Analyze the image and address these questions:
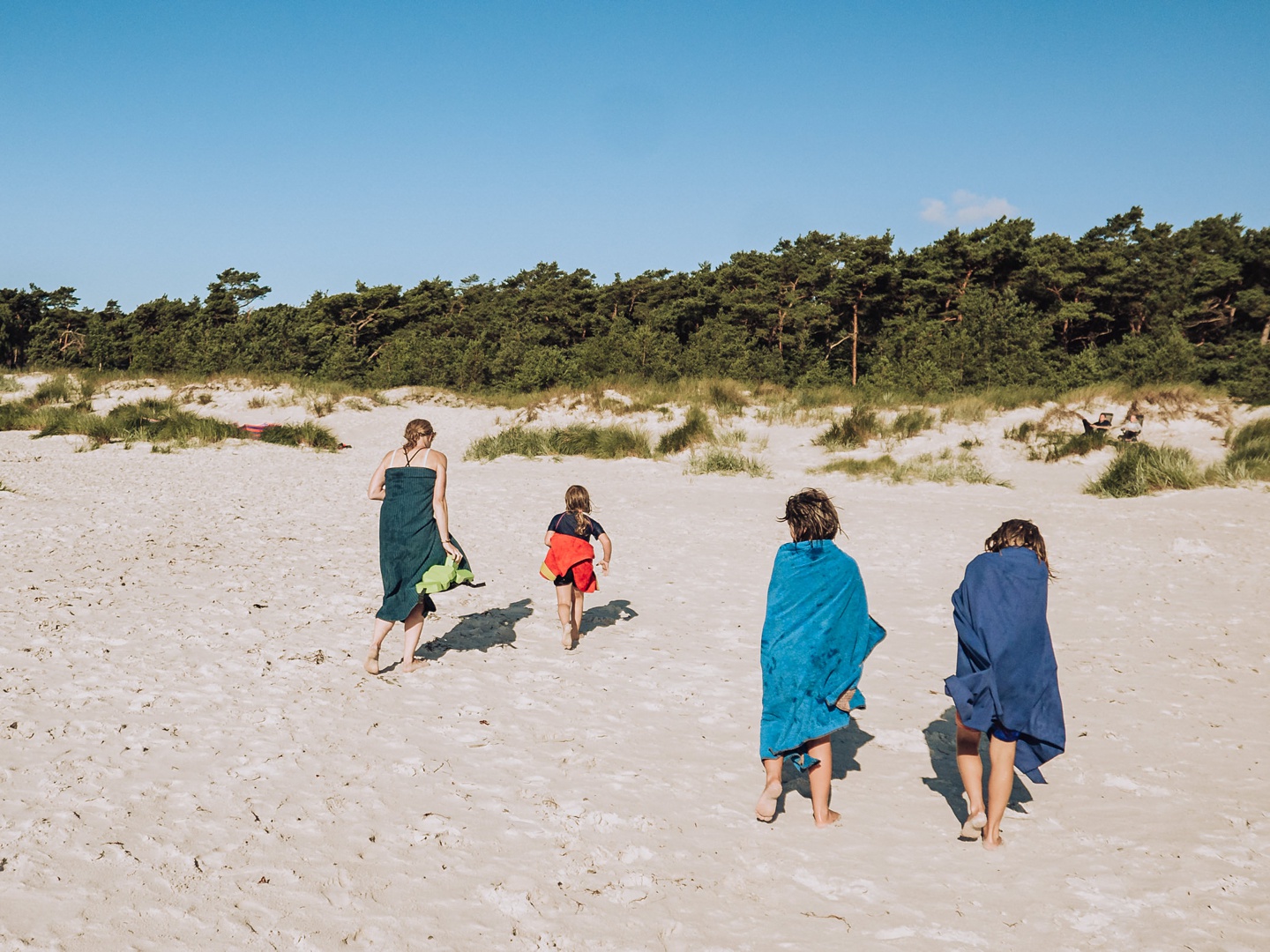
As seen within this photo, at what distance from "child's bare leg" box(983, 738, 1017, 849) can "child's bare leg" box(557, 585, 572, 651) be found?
344 centimetres

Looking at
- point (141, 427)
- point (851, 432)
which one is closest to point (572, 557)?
point (851, 432)

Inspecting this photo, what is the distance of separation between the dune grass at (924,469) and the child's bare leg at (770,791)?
1213 cm

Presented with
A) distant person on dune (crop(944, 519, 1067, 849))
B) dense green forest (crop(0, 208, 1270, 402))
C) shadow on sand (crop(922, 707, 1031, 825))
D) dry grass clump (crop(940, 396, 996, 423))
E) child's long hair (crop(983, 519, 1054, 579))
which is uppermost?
dense green forest (crop(0, 208, 1270, 402))

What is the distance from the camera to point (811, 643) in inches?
145

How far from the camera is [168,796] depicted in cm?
361

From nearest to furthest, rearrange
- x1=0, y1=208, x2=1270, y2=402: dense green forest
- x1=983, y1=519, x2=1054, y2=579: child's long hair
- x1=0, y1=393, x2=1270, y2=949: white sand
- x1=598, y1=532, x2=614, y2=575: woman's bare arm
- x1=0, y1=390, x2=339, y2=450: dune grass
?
x1=0, y1=393, x2=1270, y2=949: white sand, x1=983, y1=519, x2=1054, y2=579: child's long hair, x1=598, y1=532, x2=614, y2=575: woman's bare arm, x1=0, y1=390, x2=339, y2=450: dune grass, x1=0, y1=208, x2=1270, y2=402: dense green forest

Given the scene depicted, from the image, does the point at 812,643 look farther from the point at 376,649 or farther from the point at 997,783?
the point at 376,649

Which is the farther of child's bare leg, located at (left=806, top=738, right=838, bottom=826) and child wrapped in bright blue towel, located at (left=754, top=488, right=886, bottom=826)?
child's bare leg, located at (left=806, top=738, right=838, bottom=826)

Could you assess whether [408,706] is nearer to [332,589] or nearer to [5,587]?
[332,589]

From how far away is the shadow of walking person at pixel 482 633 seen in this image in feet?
20.8

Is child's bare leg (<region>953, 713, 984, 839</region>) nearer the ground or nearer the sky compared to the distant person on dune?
nearer the ground

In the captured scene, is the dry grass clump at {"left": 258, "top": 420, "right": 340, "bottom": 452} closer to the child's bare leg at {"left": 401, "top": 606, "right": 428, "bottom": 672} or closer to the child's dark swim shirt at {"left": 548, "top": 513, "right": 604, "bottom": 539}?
the child's dark swim shirt at {"left": 548, "top": 513, "right": 604, "bottom": 539}

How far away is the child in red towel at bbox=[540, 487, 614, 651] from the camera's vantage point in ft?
20.5

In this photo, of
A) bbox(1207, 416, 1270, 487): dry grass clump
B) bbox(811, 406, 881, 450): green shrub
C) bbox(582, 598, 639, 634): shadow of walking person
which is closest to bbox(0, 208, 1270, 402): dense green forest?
bbox(811, 406, 881, 450): green shrub
